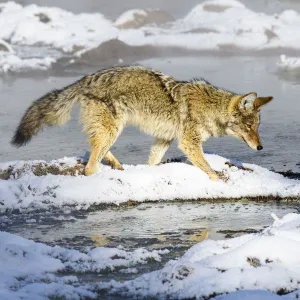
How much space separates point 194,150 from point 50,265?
407cm

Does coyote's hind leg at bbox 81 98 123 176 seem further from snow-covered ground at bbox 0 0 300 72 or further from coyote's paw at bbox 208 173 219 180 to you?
snow-covered ground at bbox 0 0 300 72

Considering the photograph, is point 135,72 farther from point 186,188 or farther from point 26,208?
point 26,208

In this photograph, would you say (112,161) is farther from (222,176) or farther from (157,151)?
(222,176)

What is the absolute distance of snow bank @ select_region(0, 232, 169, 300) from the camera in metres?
6.00

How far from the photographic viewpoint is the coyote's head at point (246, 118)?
10.3m

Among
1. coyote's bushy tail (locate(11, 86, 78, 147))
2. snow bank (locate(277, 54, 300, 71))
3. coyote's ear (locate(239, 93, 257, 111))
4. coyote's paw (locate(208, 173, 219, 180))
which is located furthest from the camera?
snow bank (locate(277, 54, 300, 71))

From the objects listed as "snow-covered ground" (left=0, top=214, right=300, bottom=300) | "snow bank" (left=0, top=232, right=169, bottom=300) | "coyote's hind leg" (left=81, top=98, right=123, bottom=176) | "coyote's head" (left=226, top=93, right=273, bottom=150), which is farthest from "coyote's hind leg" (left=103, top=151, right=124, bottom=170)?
"snow-covered ground" (left=0, top=214, right=300, bottom=300)

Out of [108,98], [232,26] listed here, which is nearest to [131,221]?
Answer: [108,98]

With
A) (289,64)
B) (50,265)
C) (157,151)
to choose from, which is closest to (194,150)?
(157,151)

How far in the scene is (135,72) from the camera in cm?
1046

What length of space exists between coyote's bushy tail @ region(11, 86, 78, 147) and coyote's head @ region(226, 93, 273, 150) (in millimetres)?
2066

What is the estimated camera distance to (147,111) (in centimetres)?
1046

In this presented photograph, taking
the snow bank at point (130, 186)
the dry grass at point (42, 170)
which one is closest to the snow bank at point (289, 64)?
the snow bank at point (130, 186)

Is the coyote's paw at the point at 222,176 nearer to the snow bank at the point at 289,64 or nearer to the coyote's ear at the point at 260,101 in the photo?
the coyote's ear at the point at 260,101
